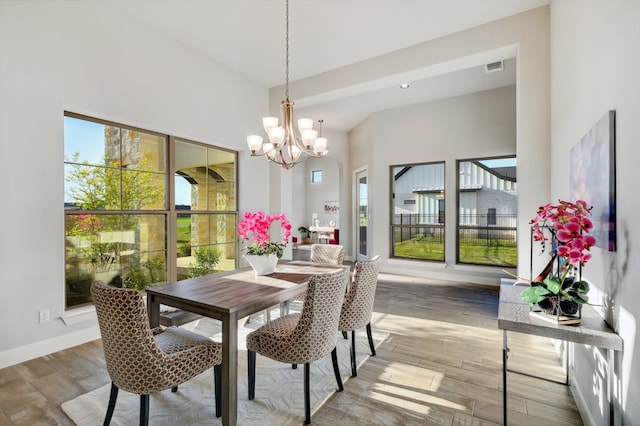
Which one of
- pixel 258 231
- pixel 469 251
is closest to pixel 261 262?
pixel 258 231

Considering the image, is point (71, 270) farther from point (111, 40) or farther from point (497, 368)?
point (497, 368)

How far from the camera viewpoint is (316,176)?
12.0 m

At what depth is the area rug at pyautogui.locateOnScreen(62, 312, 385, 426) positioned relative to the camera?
1945 millimetres

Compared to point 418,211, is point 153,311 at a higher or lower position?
lower

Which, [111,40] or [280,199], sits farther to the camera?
[280,199]

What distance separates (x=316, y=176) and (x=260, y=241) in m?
9.52

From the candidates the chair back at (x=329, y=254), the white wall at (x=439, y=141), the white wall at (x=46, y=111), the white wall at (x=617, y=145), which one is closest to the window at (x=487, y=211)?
the white wall at (x=439, y=141)

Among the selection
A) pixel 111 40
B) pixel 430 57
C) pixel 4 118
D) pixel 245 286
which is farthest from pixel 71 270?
pixel 430 57

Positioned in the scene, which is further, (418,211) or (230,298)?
(418,211)

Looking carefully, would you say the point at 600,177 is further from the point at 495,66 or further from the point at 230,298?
the point at 495,66

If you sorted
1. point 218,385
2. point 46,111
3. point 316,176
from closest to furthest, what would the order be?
1. point 218,385
2. point 46,111
3. point 316,176

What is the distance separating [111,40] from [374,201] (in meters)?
5.06

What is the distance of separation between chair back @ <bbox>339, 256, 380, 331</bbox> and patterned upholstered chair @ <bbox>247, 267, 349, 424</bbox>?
1.26 feet

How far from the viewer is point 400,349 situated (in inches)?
116
